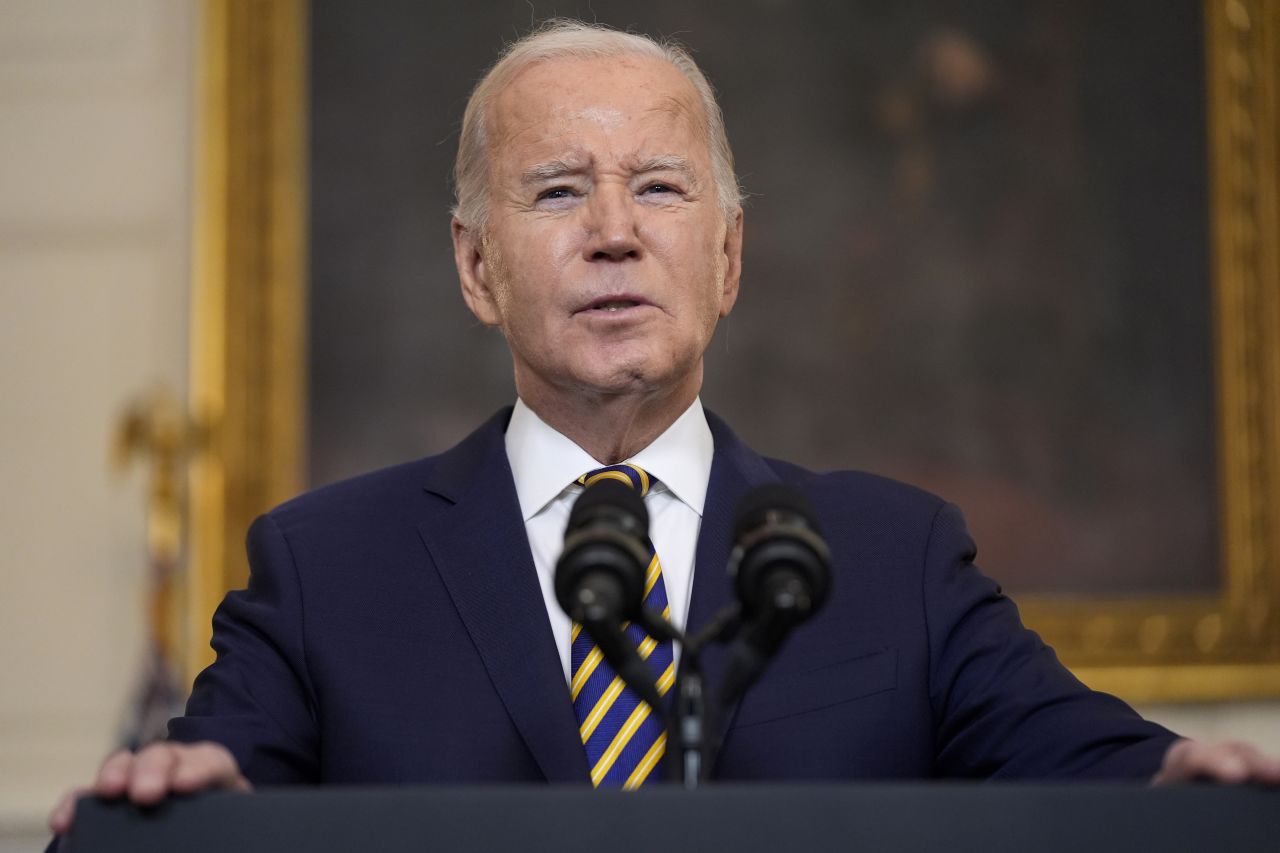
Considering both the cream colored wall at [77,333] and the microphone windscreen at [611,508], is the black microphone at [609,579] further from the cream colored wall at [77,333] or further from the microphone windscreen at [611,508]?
the cream colored wall at [77,333]

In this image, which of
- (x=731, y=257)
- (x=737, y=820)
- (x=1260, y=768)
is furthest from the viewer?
(x=731, y=257)

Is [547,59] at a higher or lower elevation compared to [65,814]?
higher

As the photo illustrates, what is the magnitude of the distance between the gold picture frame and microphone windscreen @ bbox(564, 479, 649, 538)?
3.18 m

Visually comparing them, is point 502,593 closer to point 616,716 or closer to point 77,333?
point 616,716

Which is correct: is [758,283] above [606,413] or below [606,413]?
above

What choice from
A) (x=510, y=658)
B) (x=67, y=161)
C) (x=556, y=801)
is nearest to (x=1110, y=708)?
(x=510, y=658)

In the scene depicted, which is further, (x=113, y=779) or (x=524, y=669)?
(x=524, y=669)

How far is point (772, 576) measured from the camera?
1.22 meters

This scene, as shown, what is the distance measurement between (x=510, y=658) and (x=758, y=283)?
110 inches

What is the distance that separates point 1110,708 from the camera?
179cm

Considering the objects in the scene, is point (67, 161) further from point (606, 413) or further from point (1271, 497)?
point (1271, 497)

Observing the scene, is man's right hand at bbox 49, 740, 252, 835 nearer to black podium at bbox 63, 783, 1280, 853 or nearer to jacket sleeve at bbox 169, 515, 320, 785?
black podium at bbox 63, 783, 1280, 853

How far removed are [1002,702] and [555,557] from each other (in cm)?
61

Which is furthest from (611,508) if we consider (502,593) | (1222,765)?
(502,593)
